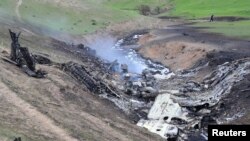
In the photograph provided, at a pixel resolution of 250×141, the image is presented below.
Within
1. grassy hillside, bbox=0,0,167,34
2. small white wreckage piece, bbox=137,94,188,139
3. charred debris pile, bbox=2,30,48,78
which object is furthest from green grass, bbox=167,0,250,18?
charred debris pile, bbox=2,30,48,78

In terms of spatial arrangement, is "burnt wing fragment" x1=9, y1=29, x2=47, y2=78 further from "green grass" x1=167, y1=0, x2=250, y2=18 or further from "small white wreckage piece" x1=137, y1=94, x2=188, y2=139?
"green grass" x1=167, y1=0, x2=250, y2=18

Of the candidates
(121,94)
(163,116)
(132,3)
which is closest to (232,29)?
(121,94)

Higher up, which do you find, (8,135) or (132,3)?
(132,3)

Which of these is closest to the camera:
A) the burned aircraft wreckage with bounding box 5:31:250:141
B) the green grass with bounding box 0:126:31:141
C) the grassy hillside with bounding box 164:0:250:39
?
the green grass with bounding box 0:126:31:141

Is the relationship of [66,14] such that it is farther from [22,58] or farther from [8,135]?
[8,135]

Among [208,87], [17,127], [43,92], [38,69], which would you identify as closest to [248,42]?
[208,87]

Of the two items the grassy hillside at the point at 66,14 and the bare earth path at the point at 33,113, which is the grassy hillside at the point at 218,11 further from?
the bare earth path at the point at 33,113
